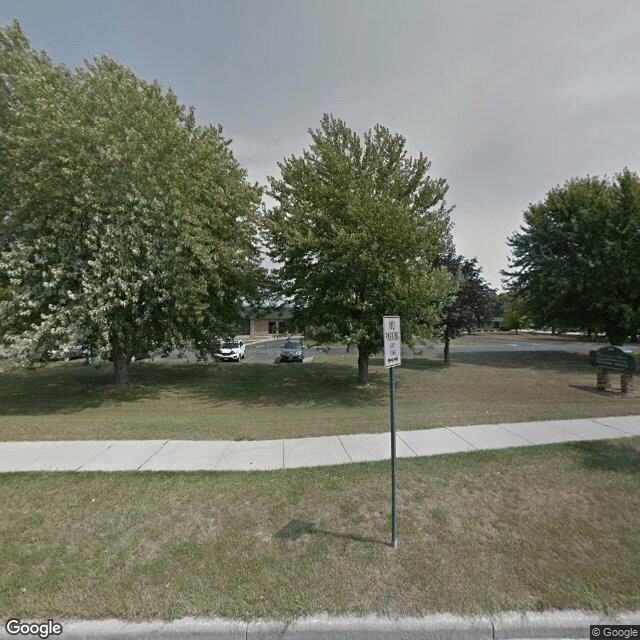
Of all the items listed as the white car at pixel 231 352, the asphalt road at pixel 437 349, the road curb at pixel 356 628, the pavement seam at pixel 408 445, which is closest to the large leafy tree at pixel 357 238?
the pavement seam at pixel 408 445

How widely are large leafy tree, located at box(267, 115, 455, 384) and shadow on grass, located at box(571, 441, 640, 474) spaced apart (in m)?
5.88

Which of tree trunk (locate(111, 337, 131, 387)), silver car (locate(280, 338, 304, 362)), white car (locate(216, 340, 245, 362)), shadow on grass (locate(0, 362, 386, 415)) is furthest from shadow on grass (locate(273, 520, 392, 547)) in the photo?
white car (locate(216, 340, 245, 362))

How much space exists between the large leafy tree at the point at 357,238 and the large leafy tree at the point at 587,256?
12.8 m

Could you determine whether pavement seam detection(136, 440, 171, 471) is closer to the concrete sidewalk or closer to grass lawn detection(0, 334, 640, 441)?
the concrete sidewalk

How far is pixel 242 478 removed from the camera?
4.71 meters

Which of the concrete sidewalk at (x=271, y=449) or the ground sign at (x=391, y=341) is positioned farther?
the concrete sidewalk at (x=271, y=449)

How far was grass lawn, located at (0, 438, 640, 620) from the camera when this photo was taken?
110 inches

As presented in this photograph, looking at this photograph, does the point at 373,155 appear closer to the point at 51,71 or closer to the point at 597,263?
the point at 51,71

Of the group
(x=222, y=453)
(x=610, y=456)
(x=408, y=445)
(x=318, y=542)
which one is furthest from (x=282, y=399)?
(x=610, y=456)

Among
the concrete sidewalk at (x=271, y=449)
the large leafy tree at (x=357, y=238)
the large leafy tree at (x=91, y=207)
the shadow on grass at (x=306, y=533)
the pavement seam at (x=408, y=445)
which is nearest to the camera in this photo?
the shadow on grass at (x=306, y=533)

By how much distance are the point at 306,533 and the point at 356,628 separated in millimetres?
1098

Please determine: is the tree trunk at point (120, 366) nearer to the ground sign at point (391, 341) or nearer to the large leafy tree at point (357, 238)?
the large leafy tree at point (357, 238)

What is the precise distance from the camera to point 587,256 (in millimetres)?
20141

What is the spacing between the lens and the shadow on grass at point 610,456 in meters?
5.08
